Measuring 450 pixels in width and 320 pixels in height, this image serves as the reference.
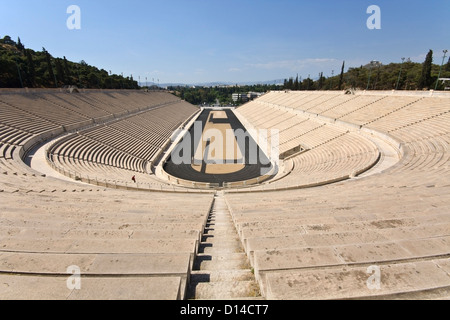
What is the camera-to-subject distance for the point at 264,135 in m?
34.1

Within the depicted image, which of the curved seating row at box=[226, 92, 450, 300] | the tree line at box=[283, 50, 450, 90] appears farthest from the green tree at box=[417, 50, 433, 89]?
the curved seating row at box=[226, 92, 450, 300]

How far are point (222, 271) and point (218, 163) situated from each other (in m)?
19.9

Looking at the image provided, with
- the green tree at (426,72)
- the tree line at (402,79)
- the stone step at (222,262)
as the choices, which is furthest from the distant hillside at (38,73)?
the green tree at (426,72)

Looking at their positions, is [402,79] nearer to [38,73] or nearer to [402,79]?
[402,79]

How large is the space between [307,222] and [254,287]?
2.88 metres

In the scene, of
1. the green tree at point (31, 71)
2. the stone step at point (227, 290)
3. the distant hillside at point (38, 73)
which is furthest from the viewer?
the green tree at point (31, 71)

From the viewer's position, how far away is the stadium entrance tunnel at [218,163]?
18.8 metres

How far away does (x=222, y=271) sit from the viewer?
3793mm

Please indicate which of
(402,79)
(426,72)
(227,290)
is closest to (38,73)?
(227,290)

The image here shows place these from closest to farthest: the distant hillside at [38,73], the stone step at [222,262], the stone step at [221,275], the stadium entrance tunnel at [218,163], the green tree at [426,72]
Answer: the stone step at [221,275]
the stone step at [222,262]
the stadium entrance tunnel at [218,163]
the distant hillside at [38,73]
the green tree at [426,72]

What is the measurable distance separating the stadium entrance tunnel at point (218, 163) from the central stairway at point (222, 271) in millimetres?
10989

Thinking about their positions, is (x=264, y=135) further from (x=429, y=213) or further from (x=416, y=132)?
(x=429, y=213)

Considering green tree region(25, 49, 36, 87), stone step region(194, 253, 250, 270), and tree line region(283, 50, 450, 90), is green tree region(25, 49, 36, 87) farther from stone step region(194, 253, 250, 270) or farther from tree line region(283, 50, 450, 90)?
tree line region(283, 50, 450, 90)

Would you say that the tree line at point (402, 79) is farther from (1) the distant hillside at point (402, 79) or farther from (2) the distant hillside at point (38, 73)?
(2) the distant hillside at point (38, 73)
